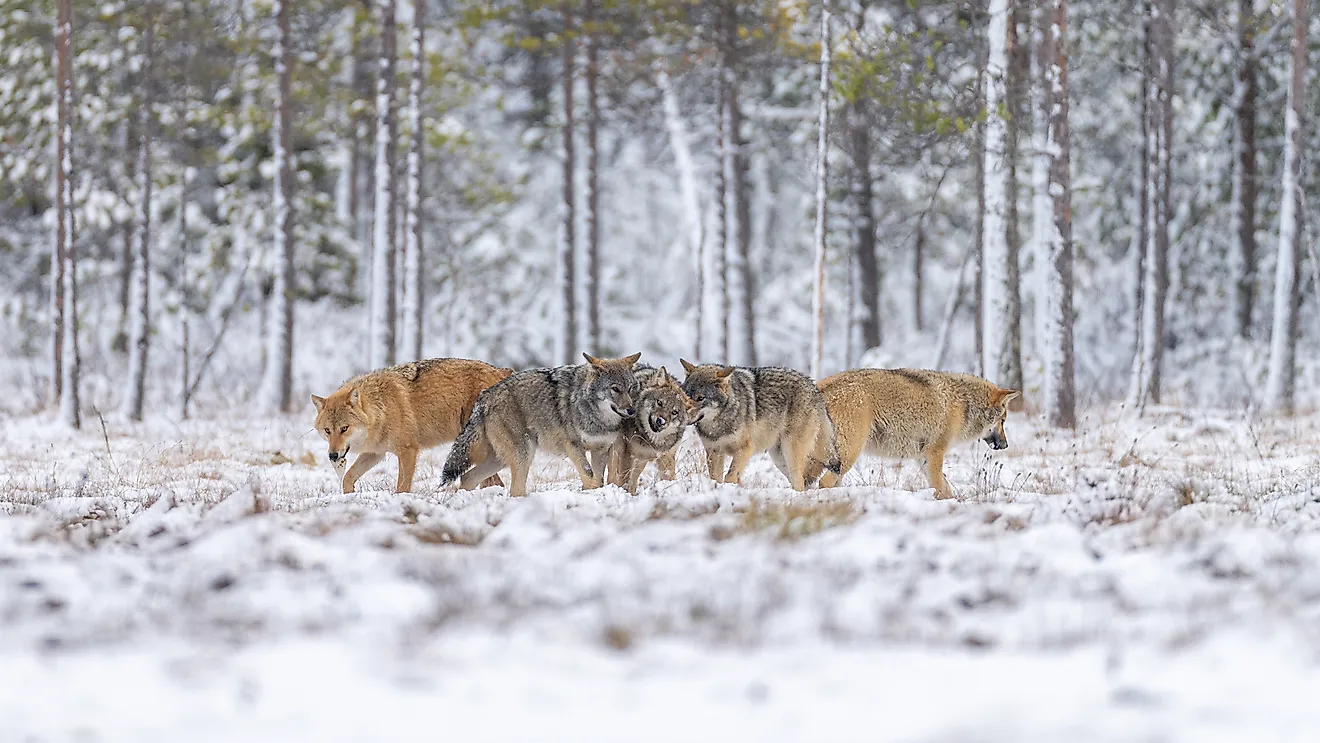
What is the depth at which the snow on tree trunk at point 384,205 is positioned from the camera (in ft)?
67.4

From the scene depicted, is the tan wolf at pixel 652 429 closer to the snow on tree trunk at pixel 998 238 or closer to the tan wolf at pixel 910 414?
→ the tan wolf at pixel 910 414

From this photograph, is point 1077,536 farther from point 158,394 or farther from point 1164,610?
point 158,394

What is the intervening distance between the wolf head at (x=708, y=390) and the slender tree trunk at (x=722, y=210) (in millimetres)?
16118

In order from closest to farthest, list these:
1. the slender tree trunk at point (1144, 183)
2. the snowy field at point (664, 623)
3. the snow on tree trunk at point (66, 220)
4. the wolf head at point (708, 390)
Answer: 1. the snowy field at point (664, 623)
2. the wolf head at point (708, 390)
3. the snow on tree trunk at point (66, 220)
4. the slender tree trunk at point (1144, 183)

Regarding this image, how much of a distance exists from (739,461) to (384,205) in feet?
41.4

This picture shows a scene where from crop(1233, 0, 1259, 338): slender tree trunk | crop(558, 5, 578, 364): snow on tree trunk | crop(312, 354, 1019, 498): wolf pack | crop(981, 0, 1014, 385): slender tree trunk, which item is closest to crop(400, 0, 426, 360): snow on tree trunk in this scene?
crop(558, 5, 578, 364): snow on tree trunk

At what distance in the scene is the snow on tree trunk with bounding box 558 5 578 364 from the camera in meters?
25.8

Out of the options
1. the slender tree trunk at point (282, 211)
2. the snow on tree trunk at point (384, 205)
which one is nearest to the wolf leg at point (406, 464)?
the snow on tree trunk at point (384, 205)

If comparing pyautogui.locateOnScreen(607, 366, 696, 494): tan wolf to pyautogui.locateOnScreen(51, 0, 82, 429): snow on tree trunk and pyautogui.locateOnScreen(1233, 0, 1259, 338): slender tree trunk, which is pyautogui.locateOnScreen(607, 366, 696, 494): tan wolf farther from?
pyautogui.locateOnScreen(1233, 0, 1259, 338): slender tree trunk

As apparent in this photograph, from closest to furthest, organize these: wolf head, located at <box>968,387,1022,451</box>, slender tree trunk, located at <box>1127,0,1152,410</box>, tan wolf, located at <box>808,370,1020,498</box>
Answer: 1. tan wolf, located at <box>808,370,1020,498</box>
2. wolf head, located at <box>968,387,1022,451</box>
3. slender tree trunk, located at <box>1127,0,1152,410</box>

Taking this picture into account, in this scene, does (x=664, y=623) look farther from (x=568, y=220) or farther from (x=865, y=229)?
(x=865, y=229)

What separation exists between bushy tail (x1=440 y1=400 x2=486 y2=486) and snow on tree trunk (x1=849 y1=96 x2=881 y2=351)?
17312mm

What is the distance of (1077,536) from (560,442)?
193 inches

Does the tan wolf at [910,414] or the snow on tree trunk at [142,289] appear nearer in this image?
the tan wolf at [910,414]
